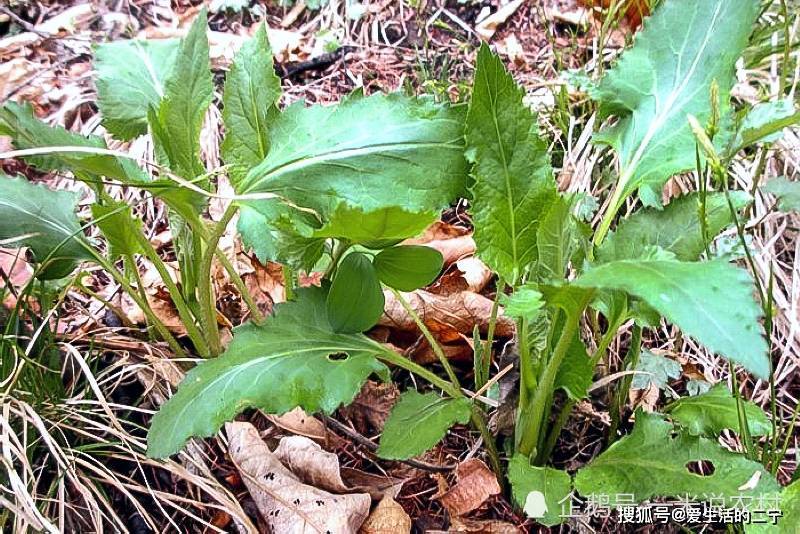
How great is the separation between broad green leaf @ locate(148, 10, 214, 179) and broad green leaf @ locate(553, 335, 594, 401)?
0.62 m

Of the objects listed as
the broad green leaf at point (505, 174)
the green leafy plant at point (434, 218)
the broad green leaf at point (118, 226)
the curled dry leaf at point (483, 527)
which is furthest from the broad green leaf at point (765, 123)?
the broad green leaf at point (118, 226)

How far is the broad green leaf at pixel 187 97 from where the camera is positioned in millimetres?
1106

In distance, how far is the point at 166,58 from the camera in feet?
4.32

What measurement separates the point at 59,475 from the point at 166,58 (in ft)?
2.37

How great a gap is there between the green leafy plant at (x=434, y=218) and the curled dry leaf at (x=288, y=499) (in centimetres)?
14

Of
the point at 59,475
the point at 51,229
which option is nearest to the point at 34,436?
the point at 59,475

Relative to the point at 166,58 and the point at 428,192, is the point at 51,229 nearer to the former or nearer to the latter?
the point at 166,58

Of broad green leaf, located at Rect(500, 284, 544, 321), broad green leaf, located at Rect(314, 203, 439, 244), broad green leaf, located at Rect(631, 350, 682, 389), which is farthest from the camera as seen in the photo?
broad green leaf, located at Rect(631, 350, 682, 389)

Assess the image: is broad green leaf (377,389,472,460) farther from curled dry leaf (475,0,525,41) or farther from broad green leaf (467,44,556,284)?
curled dry leaf (475,0,525,41)

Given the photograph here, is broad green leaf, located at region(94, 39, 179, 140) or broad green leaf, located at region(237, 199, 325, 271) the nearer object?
broad green leaf, located at region(237, 199, 325, 271)

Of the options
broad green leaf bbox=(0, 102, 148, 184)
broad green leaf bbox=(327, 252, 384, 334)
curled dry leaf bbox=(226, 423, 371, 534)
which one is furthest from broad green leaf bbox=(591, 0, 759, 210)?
broad green leaf bbox=(0, 102, 148, 184)

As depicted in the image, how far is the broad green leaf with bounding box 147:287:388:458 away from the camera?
92 centimetres

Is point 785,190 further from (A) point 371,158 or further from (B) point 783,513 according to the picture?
(A) point 371,158

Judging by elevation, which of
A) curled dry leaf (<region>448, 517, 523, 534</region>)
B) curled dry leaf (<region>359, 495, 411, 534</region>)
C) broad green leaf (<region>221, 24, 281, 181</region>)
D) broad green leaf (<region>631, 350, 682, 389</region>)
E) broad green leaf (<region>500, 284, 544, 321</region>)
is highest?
broad green leaf (<region>221, 24, 281, 181</region>)
